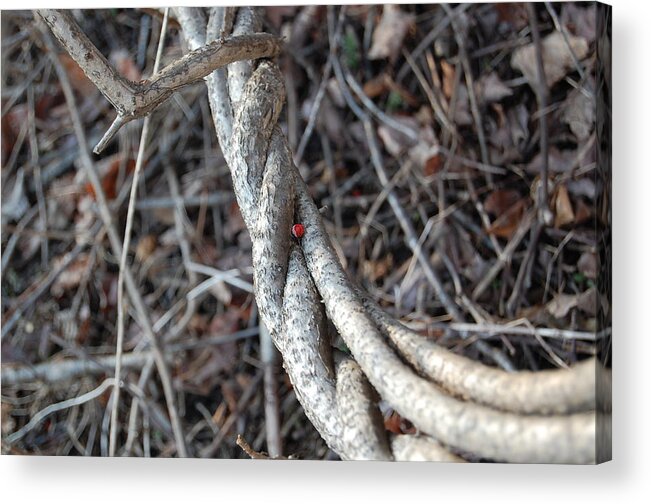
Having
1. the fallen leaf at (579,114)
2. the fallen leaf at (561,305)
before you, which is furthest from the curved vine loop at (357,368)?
the fallen leaf at (579,114)

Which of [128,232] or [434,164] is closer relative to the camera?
[128,232]

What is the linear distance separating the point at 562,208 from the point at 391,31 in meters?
0.43

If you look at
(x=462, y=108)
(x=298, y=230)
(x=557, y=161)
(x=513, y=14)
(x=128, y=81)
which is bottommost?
(x=298, y=230)

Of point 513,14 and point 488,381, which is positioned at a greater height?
point 513,14

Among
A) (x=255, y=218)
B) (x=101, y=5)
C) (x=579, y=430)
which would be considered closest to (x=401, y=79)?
(x=101, y=5)

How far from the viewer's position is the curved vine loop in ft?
2.26

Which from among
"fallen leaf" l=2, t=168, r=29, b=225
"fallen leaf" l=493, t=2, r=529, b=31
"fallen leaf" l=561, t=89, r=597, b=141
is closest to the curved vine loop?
"fallen leaf" l=561, t=89, r=597, b=141

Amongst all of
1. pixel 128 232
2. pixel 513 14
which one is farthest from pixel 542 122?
pixel 128 232

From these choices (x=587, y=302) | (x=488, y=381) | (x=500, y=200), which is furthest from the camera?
(x=500, y=200)

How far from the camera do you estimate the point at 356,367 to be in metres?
0.75

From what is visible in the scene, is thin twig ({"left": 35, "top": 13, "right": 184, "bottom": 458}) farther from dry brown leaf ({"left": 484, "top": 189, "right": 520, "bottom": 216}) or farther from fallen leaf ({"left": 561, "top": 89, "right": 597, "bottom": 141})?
fallen leaf ({"left": 561, "top": 89, "right": 597, "bottom": 141})

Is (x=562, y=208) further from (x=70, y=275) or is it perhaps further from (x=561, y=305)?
(x=70, y=275)

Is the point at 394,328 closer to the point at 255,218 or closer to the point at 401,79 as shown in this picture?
the point at 255,218

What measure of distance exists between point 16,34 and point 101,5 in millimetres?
435
